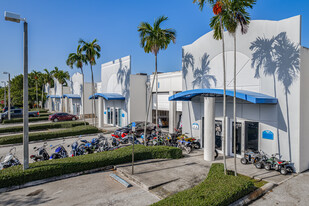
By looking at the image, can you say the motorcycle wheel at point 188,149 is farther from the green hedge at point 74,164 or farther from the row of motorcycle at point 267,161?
the row of motorcycle at point 267,161

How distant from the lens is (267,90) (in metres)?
10.7

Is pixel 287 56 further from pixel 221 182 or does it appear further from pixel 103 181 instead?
pixel 103 181

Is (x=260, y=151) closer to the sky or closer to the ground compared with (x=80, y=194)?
closer to the sky

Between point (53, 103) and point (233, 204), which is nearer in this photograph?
point (233, 204)

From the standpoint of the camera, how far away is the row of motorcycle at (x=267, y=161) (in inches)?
378

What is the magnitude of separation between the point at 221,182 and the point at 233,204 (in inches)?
34.4

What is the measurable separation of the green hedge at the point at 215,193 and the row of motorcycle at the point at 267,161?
10.3 ft

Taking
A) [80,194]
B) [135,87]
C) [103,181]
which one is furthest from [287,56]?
[135,87]

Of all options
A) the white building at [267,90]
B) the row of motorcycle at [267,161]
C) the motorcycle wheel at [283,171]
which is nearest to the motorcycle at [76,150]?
the white building at [267,90]

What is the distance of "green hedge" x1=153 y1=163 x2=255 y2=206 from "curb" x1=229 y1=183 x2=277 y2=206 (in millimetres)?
113

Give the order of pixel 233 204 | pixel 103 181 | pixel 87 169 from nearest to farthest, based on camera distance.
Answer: pixel 233 204 < pixel 103 181 < pixel 87 169

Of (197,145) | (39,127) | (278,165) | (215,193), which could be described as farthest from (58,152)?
Result: (39,127)

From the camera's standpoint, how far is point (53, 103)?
54.8 metres

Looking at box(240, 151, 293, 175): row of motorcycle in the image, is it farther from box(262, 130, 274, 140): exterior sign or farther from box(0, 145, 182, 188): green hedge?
box(0, 145, 182, 188): green hedge
